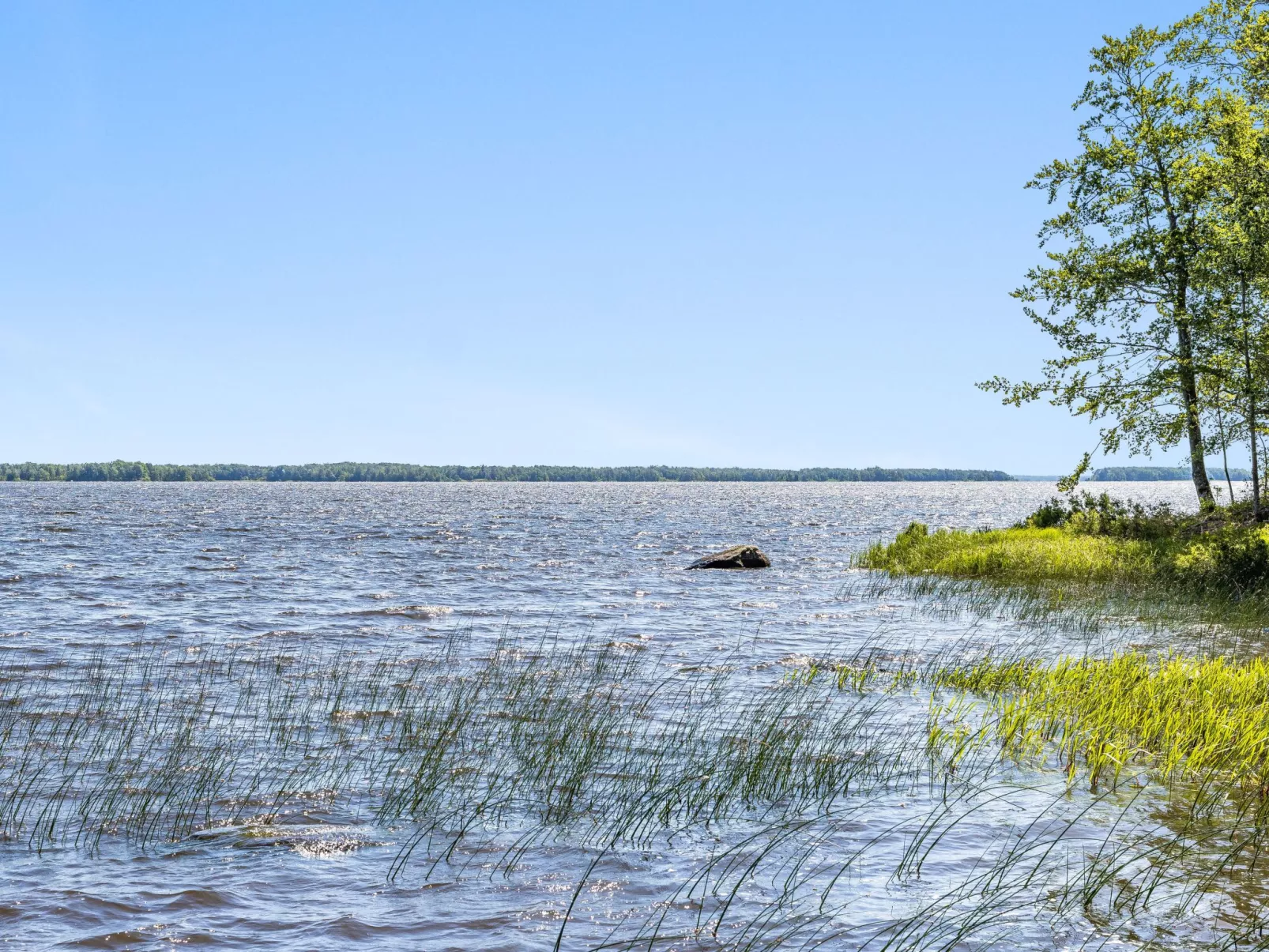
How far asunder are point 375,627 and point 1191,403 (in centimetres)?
2430

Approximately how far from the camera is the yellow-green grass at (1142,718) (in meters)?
9.51

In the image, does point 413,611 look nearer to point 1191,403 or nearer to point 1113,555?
point 1113,555

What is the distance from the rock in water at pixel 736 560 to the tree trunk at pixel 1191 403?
1458cm

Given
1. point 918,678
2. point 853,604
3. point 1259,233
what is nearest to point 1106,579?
point 853,604

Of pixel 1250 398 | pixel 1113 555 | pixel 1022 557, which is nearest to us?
pixel 1250 398

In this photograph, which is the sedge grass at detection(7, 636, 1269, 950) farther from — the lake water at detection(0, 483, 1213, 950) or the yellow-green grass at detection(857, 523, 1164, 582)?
the yellow-green grass at detection(857, 523, 1164, 582)

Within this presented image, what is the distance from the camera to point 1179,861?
24.1 ft

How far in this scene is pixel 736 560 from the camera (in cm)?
3725

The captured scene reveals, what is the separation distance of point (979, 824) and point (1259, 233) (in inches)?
810

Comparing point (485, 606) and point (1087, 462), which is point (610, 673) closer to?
point (485, 606)

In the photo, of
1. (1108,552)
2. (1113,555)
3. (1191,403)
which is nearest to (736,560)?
(1108,552)

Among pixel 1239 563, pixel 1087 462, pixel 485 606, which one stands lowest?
pixel 485 606

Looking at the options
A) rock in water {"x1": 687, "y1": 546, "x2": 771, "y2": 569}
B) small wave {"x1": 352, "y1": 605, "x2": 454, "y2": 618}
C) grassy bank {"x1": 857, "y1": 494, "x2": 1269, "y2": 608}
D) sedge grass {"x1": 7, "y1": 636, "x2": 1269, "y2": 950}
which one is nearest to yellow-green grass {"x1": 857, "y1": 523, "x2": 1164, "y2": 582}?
grassy bank {"x1": 857, "y1": 494, "x2": 1269, "y2": 608}

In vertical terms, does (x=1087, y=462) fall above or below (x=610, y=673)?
above
